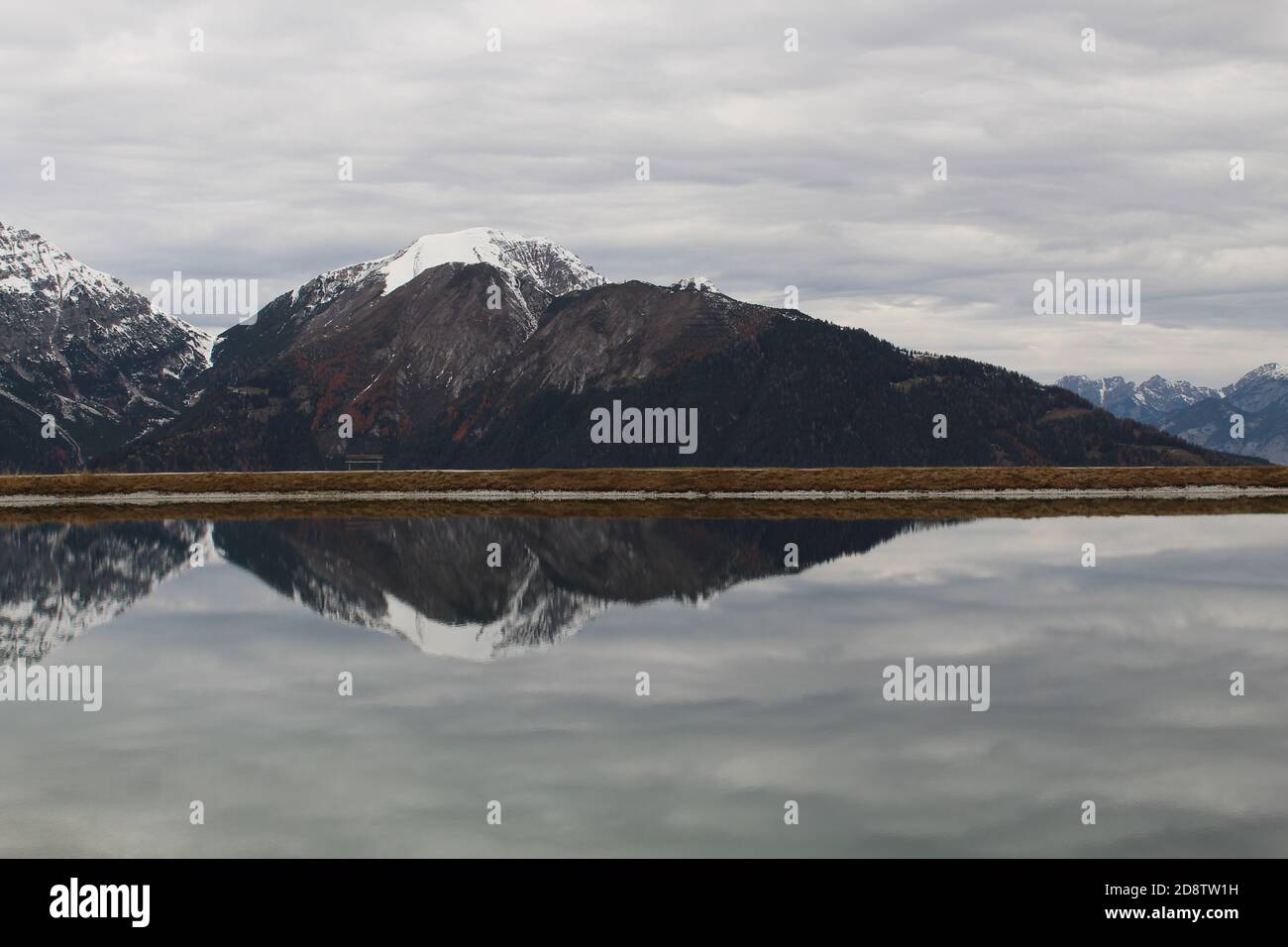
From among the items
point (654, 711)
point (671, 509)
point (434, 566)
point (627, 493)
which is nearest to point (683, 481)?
point (627, 493)

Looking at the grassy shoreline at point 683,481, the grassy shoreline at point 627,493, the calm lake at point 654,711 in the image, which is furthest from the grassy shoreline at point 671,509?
the calm lake at point 654,711

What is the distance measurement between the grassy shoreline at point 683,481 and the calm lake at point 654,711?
7077 centimetres

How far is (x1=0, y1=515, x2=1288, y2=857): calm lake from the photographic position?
22.8m

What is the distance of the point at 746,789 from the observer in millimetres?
25094

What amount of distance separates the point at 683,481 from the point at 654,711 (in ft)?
353

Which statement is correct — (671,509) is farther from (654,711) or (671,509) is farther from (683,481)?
(654,711)

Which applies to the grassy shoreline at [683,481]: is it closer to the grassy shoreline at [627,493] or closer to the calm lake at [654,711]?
the grassy shoreline at [627,493]

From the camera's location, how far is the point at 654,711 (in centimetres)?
3222

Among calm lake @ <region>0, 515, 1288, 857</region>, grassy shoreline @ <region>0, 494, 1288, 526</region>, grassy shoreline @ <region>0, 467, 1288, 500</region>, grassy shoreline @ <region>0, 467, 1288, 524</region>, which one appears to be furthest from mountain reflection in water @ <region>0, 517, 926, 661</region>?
grassy shoreline @ <region>0, 467, 1288, 500</region>

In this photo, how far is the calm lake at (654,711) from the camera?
74.7ft
